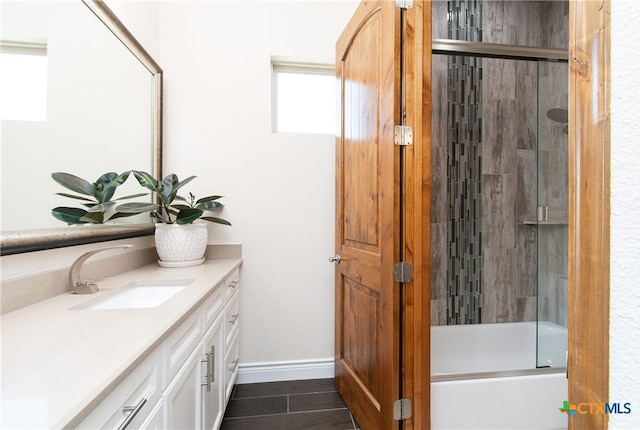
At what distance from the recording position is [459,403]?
1380 millimetres

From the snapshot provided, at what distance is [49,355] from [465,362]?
2389 millimetres

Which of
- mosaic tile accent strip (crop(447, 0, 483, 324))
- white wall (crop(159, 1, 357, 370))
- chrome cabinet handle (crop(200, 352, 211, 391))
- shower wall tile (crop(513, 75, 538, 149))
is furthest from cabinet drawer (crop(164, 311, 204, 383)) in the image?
shower wall tile (crop(513, 75, 538, 149))

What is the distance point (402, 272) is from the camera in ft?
4.15

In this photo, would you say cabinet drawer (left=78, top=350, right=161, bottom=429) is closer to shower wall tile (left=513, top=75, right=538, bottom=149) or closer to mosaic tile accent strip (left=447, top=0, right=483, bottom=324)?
mosaic tile accent strip (left=447, top=0, right=483, bottom=324)

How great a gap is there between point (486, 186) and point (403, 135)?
137cm

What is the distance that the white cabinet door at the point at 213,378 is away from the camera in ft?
3.92

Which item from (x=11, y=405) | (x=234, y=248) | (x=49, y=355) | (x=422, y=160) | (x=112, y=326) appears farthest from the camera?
(x=234, y=248)

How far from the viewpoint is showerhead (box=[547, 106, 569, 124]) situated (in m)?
1.86

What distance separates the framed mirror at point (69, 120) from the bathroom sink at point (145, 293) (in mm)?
274

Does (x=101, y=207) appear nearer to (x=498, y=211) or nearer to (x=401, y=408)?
(x=401, y=408)

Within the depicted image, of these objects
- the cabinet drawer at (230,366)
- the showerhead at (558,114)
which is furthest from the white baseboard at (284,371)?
the showerhead at (558,114)
